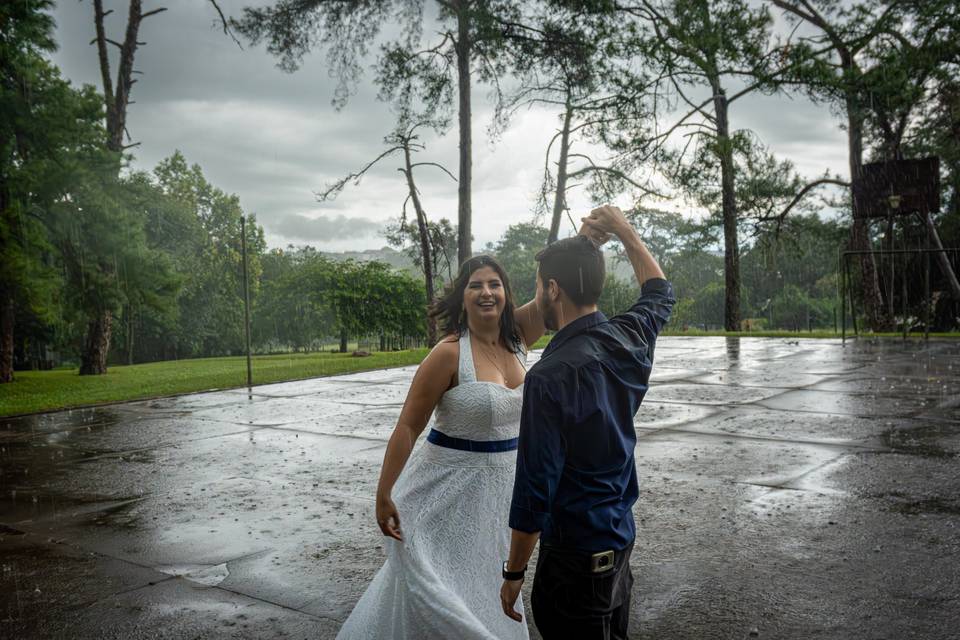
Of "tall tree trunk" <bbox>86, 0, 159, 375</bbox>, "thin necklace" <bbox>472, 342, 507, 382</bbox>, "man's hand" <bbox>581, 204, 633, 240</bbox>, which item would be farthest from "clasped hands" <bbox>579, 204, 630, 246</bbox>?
"tall tree trunk" <bbox>86, 0, 159, 375</bbox>

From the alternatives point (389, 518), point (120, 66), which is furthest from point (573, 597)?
point (120, 66)

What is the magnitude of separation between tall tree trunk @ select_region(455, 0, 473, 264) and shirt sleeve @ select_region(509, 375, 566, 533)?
16297 millimetres

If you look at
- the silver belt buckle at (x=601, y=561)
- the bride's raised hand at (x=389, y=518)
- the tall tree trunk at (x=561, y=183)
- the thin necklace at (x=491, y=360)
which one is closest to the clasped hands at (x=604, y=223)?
the thin necklace at (x=491, y=360)

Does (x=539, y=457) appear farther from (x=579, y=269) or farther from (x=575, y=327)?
(x=579, y=269)

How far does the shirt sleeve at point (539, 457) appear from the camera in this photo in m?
2.21

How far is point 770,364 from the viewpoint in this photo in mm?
15414

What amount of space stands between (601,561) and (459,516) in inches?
40.8

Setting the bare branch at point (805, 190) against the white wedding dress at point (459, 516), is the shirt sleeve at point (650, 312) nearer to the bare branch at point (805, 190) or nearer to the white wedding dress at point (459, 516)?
the white wedding dress at point (459, 516)

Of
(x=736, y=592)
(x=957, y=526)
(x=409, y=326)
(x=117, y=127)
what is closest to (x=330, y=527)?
(x=736, y=592)

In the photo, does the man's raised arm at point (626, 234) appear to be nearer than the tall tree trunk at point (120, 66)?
Yes

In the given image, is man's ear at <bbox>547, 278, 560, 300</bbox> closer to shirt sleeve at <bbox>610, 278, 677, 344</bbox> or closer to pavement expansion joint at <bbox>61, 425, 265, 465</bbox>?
shirt sleeve at <bbox>610, 278, 677, 344</bbox>

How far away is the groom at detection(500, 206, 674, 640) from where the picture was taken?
222 cm

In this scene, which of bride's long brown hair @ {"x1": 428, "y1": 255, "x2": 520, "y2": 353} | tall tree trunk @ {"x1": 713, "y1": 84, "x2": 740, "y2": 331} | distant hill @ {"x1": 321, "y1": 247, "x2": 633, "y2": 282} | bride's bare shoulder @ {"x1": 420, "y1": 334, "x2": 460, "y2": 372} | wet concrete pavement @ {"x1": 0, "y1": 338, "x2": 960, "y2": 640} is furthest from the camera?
tall tree trunk @ {"x1": 713, "y1": 84, "x2": 740, "y2": 331}

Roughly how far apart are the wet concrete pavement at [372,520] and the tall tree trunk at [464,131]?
1012cm
